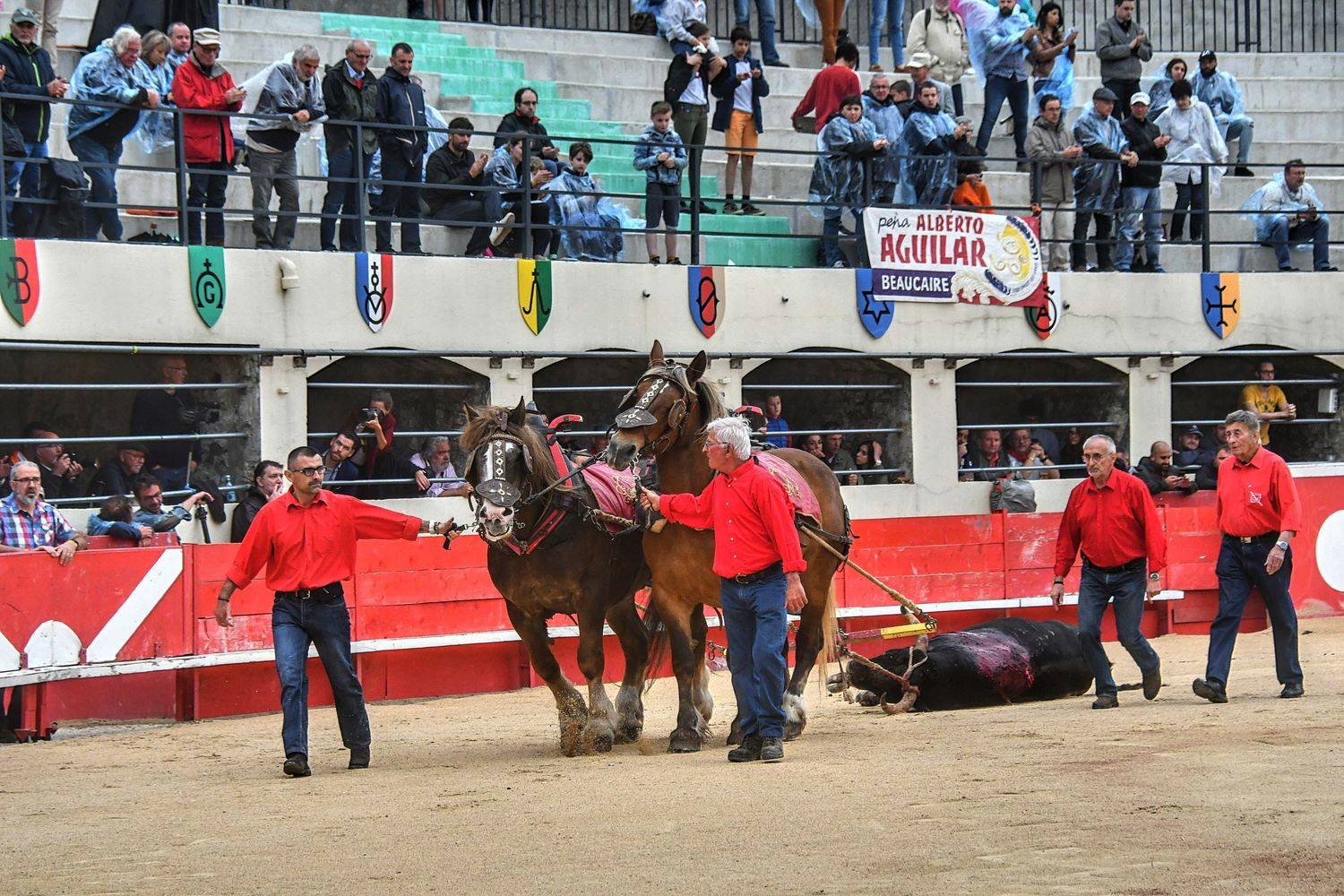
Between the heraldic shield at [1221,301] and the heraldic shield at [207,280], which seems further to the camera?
the heraldic shield at [1221,301]

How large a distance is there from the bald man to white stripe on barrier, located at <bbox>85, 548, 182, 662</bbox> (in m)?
10.1

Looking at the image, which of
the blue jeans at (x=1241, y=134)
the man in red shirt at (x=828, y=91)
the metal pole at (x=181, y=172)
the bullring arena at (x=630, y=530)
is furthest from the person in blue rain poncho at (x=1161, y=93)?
the metal pole at (x=181, y=172)

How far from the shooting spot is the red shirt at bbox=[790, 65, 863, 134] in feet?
65.8

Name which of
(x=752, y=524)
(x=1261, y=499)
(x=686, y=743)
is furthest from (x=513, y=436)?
(x=1261, y=499)

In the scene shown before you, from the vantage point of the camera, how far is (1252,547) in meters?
11.6

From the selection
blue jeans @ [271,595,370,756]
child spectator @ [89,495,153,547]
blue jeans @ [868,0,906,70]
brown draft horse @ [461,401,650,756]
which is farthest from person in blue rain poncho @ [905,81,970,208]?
blue jeans @ [271,595,370,756]

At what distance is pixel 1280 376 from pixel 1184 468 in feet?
8.40

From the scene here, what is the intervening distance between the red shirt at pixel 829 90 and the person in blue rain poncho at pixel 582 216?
3.03 meters

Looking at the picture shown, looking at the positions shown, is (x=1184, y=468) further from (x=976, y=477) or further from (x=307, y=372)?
(x=307, y=372)

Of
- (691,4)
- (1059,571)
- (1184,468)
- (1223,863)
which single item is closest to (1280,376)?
(1184,468)

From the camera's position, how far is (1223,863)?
6.48m

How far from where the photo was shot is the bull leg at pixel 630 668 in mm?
10773

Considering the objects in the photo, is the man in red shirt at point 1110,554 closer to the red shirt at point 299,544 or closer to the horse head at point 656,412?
the horse head at point 656,412

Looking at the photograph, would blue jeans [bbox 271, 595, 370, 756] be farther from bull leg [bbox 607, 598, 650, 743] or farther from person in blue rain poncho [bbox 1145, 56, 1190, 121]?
person in blue rain poncho [bbox 1145, 56, 1190, 121]
